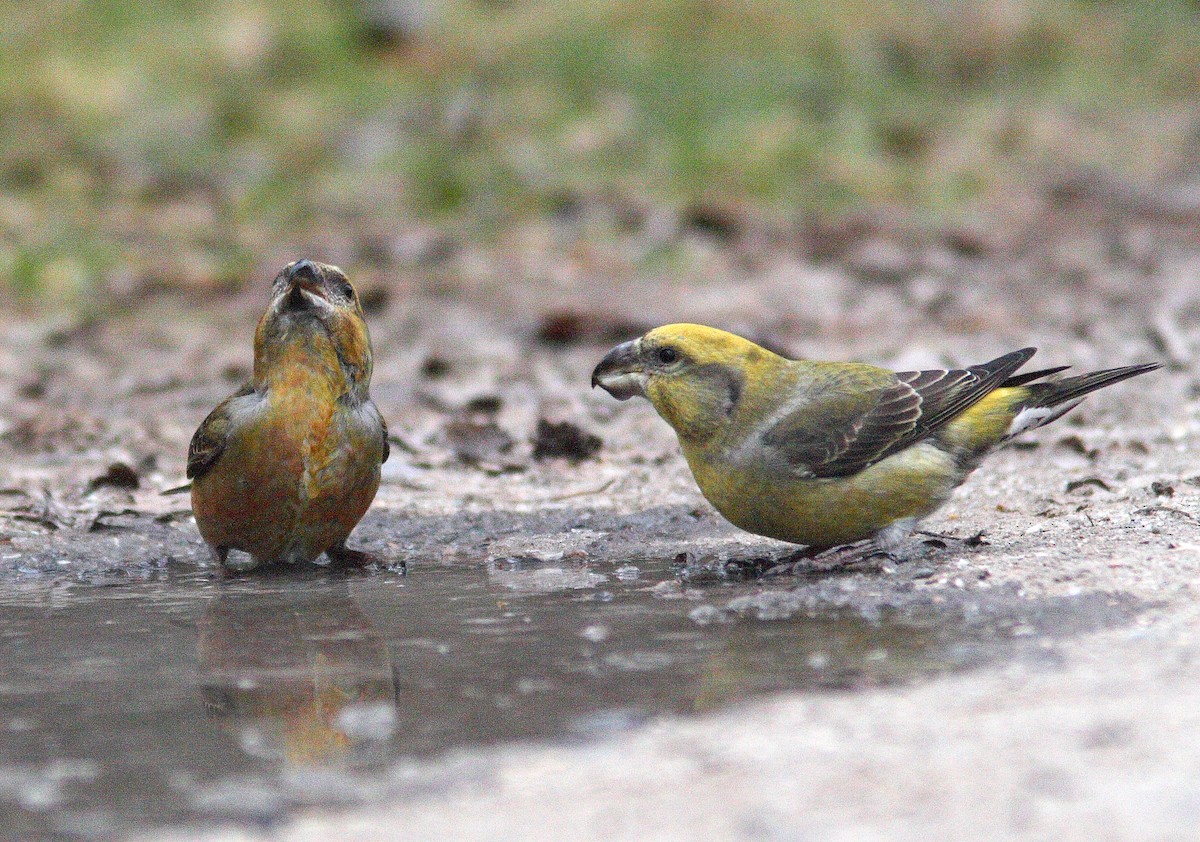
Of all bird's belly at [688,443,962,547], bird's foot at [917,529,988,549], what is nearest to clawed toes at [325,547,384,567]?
bird's belly at [688,443,962,547]

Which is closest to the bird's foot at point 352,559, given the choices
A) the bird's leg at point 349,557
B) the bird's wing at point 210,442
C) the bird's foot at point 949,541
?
the bird's leg at point 349,557

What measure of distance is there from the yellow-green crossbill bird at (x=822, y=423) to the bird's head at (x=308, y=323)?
2.74 ft

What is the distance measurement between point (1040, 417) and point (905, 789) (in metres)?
3.08

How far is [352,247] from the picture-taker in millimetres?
11391

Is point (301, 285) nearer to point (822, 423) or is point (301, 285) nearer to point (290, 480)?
point (290, 480)

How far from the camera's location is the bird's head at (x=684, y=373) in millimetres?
4977

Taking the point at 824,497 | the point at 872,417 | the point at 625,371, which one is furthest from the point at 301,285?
the point at 872,417

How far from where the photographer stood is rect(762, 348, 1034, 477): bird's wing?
4.80 metres

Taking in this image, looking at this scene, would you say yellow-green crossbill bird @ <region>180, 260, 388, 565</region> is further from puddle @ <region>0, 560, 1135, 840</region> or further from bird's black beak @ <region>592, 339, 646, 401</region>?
bird's black beak @ <region>592, 339, 646, 401</region>

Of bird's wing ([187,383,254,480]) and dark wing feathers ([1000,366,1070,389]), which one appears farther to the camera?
dark wing feathers ([1000,366,1070,389])

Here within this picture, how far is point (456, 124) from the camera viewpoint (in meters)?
13.2

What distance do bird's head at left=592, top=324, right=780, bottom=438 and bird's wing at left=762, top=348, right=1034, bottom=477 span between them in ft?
0.75

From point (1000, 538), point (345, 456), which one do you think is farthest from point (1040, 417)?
point (345, 456)

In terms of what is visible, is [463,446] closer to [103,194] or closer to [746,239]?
[746,239]
